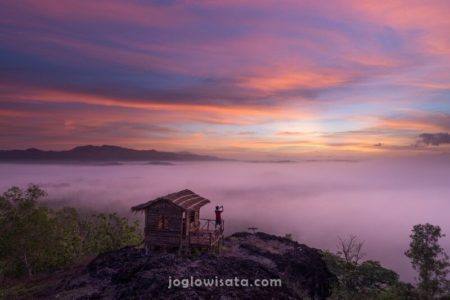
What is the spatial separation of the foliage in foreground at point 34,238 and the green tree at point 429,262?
129 ft

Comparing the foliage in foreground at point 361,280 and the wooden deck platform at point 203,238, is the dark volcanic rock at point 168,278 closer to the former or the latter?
the wooden deck platform at point 203,238

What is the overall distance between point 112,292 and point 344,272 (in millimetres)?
30305

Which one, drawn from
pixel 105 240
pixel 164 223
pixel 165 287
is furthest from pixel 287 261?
pixel 105 240

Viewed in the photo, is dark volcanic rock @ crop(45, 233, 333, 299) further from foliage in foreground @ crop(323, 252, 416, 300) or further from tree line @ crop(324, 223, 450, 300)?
tree line @ crop(324, 223, 450, 300)

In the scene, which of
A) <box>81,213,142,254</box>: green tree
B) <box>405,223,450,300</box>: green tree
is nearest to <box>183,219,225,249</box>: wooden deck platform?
<box>81,213,142,254</box>: green tree

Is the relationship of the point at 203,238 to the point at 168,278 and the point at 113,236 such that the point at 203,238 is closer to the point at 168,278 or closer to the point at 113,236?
the point at 168,278

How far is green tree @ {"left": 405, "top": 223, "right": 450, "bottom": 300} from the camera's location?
37.1 m

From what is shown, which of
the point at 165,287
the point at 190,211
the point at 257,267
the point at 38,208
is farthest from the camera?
the point at 38,208

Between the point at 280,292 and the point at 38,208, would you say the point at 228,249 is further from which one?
the point at 38,208

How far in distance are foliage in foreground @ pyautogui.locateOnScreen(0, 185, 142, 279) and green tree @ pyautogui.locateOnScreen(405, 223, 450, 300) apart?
39.3 meters

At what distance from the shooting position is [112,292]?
27.7 meters

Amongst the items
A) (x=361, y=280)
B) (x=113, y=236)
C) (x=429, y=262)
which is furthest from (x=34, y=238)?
(x=429, y=262)

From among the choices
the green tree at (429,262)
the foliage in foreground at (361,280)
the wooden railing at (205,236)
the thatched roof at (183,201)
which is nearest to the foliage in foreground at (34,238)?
the thatched roof at (183,201)

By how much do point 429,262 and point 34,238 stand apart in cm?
4977
